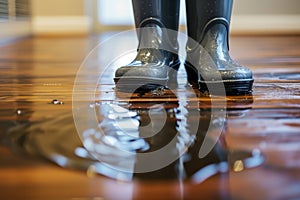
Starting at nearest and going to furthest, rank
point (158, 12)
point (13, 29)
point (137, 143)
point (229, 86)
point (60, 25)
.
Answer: point (137, 143), point (229, 86), point (158, 12), point (13, 29), point (60, 25)

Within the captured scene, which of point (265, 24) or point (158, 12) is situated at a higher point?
point (158, 12)

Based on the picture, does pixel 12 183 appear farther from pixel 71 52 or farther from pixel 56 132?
pixel 71 52

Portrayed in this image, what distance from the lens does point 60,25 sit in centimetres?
296

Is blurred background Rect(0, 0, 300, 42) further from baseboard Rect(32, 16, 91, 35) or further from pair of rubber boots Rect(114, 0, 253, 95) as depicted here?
pair of rubber boots Rect(114, 0, 253, 95)

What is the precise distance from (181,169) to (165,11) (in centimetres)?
53

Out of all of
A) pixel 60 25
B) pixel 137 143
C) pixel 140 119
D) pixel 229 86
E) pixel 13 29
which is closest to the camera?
pixel 137 143

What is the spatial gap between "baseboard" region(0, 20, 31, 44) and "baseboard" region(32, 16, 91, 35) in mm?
78

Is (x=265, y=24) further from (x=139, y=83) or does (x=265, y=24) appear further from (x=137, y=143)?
(x=137, y=143)

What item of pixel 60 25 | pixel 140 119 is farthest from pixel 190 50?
pixel 60 25

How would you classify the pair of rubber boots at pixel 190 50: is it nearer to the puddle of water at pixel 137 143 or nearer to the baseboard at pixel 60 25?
the puddle of water at pixel 137 143

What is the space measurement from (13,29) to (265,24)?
156 cm

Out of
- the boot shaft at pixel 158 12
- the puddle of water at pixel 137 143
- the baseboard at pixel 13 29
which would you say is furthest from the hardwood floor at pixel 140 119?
the baseboard at pixel 13 29

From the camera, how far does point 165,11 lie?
896 millimetres

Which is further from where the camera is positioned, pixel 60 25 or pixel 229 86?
pixel 60 25
